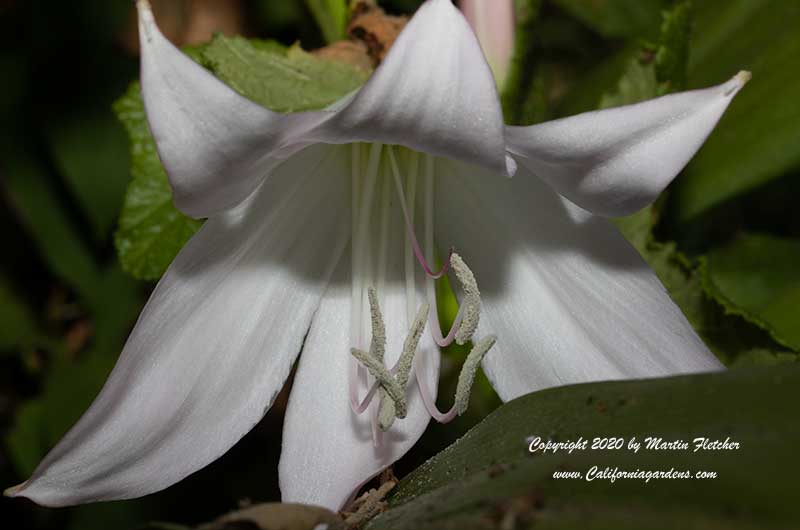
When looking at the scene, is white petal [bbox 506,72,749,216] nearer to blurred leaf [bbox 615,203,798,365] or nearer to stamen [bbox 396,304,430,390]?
stamen [bbox 396,304,430,390]

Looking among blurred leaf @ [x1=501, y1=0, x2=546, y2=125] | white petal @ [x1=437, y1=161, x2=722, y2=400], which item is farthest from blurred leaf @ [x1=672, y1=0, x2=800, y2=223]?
white petal @ [x1=437, y1=161, x2=722, y2=400]

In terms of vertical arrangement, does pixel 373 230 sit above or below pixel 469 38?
below

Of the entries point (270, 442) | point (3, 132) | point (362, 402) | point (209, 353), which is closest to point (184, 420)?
point (209, 353)

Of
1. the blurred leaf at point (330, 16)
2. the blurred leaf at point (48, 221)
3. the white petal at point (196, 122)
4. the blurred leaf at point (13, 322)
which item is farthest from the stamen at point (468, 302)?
the blurred leaf at point (13, 322)

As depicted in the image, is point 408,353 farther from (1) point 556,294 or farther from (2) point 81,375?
(2) point 81,375

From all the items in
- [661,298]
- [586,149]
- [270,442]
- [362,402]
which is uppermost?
[586,149]

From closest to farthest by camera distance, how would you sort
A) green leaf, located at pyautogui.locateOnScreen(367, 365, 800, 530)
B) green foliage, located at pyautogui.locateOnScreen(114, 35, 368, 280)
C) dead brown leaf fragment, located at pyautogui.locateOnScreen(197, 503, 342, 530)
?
green leaf, located at pyautogui.locateOnScreen(367, 365, 800, 530) → dead brown leaf fragment, located at pyautogui.locateOnScreen(197, 503, 342, 530) → green foliage, located at pyautogui.locateOnScreen(114, 35, 368, 280)

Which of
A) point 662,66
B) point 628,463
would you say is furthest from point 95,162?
point 628,463

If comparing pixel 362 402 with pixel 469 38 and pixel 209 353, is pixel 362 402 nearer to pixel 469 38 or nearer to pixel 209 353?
pixel 209 353
